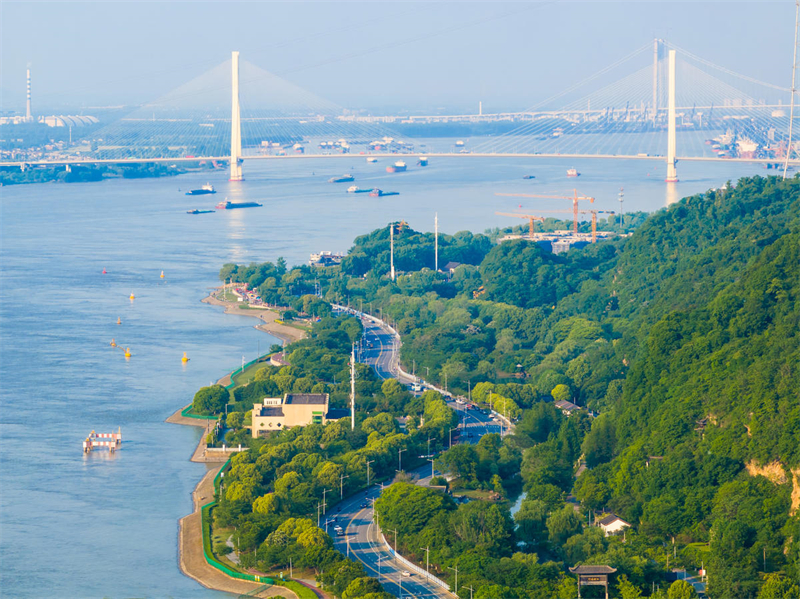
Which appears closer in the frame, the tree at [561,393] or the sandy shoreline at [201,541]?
the sandy shoreline at [201,541]

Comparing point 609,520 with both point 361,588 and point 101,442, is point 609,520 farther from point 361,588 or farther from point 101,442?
point 101,442

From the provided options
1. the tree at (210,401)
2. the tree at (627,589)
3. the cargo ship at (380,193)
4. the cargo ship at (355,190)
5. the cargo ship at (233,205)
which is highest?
the cargo ship at (355,190)

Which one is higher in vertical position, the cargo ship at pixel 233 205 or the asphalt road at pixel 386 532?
the cargo ship at pixel 233 205

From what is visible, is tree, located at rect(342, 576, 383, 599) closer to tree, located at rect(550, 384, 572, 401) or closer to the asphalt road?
the asphalt road

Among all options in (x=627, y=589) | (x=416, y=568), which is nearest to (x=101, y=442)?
(x=416, y=568)

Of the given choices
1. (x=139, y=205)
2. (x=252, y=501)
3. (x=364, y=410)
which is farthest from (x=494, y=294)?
(x=139, y=205)

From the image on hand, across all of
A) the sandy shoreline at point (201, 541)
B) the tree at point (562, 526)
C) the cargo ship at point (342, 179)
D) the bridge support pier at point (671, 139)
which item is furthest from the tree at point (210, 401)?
the cargo ship at point (342, 179)

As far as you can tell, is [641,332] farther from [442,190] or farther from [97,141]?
[97,141]

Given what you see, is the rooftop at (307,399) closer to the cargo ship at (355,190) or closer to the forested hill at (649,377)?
the forested hill at (649,377)
